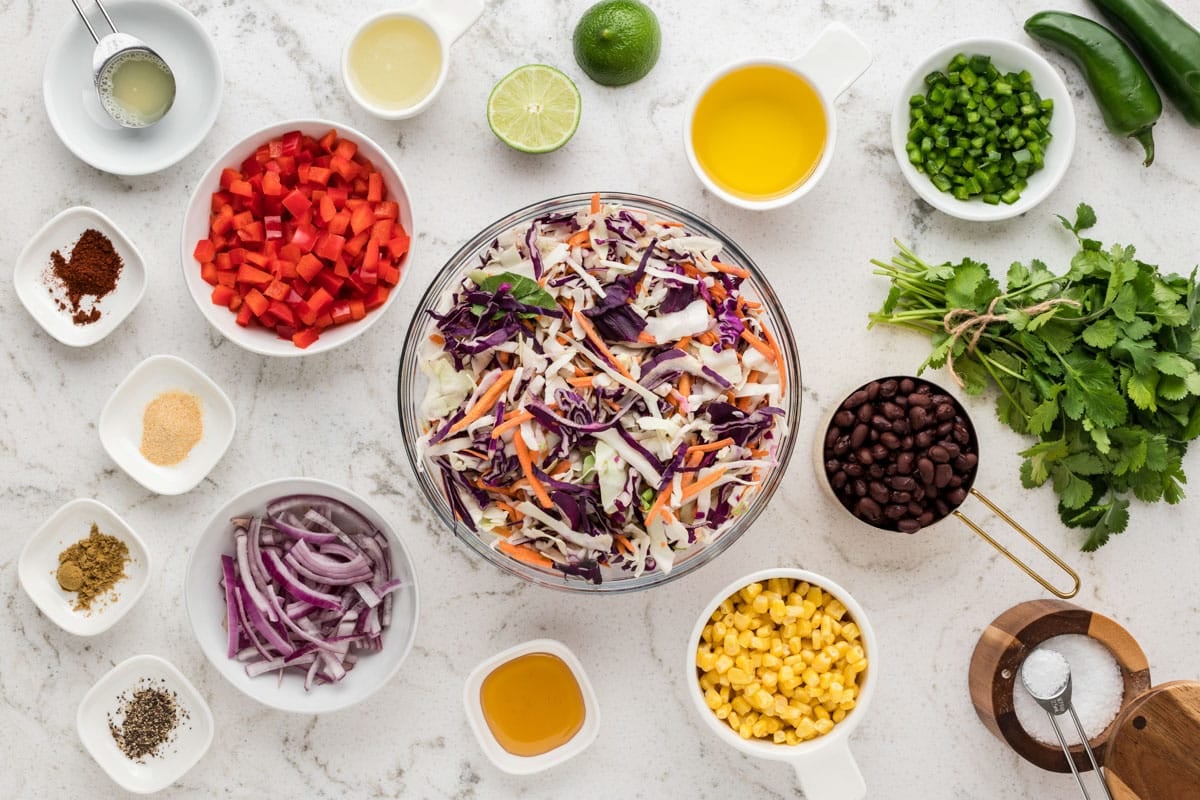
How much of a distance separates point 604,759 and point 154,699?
1341 millimetres

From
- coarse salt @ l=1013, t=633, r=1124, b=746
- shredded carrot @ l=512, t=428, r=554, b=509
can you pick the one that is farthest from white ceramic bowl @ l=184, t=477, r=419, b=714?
coarse salt @ l=1013, t=633, r=1124, b=746

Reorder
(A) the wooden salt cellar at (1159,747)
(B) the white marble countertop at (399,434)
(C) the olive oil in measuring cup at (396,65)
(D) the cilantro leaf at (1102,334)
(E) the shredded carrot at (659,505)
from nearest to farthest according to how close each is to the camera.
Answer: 1. (E) the shredded carrot at (659,505)
2. (A) the wooden salt cellar at (1159,747)
3. (D) the cilantro leaf at (1102,334)
4. (C) the olive oil in measuring cup at (396,65)
5. (B) the white marble countertop at (399,434)

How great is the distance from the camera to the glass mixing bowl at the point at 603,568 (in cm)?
242

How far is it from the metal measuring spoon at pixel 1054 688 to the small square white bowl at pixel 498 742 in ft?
4.02

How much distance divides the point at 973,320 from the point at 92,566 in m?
2.62

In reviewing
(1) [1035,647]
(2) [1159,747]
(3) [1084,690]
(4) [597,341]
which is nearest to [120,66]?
(4) [597,341]

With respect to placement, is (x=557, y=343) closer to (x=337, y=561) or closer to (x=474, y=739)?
(x=337, y=561)

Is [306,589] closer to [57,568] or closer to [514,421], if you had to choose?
[57,568]

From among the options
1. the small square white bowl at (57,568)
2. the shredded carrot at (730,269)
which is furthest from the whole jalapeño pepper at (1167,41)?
the small square white bowl at (57,568)

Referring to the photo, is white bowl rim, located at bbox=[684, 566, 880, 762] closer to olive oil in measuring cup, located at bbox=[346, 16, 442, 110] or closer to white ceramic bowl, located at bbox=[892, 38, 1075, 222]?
white ceramic bowl, located at bbox=[892, 38, 1075, 222]

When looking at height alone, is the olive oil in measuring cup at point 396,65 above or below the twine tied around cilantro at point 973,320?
above

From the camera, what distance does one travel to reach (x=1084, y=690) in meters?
2.64

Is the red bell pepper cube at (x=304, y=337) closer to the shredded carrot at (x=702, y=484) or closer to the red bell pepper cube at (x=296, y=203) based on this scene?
the red bell pepper cube at (x=296, y=203)

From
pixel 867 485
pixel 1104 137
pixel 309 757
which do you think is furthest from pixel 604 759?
pixel 1104 137
